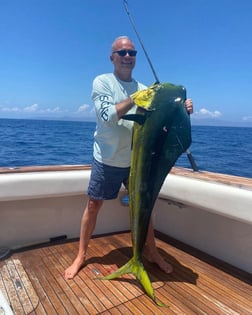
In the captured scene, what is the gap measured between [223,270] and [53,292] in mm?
1396

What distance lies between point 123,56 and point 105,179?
93 cm

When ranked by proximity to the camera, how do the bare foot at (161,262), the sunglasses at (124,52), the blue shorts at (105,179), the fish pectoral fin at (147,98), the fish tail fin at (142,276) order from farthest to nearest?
the bare foot at (161,262) < the blue shorts at (105,179) < the sunglasses at (124,52) < the fish tail fin at (142,276) < the fish pectoral fin at (147,98)

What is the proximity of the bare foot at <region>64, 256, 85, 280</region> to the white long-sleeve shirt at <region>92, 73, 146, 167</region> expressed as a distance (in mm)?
840

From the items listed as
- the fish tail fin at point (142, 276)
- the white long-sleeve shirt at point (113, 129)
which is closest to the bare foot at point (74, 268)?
the fish tail fin at point (142, 276)

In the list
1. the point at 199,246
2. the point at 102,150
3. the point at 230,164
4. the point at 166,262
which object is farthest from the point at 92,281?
the point at 230,164

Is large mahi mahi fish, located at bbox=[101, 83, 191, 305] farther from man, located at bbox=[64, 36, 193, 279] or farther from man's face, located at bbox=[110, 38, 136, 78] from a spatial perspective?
man's face, located at bbox=[110, 38, 136, 78]

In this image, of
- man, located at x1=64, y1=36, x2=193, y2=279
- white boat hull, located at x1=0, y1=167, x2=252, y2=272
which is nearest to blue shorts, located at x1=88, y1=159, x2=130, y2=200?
man, located at x1=64, y1=36, x2=193, y2=279

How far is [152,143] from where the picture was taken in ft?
6.16

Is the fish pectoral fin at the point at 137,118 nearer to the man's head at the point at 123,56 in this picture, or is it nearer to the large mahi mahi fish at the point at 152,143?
the large mahi mahi fish at the point at 152,143

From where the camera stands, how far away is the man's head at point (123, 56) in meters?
2.28

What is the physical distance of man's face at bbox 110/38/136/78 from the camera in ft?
7.47

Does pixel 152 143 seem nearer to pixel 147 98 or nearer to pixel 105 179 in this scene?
pixel 147 98

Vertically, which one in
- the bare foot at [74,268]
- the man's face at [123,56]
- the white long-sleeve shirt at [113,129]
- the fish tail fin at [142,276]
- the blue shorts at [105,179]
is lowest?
the bare foot at [74,268]

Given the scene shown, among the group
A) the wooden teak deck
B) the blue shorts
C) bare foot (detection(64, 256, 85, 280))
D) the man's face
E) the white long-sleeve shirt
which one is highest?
the man's face
